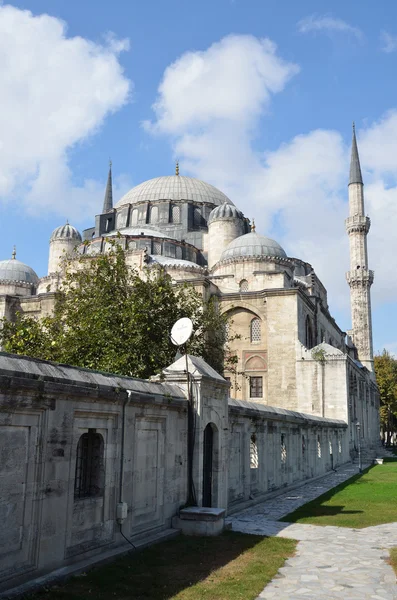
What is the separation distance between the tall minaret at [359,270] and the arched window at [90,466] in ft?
134

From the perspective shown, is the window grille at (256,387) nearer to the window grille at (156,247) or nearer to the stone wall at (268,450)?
the stone wall at (268,450)

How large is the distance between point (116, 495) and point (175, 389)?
2.28 meters

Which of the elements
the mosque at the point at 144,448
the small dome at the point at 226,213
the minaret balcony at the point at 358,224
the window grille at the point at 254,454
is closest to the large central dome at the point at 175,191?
the small dome at the point at 226,213

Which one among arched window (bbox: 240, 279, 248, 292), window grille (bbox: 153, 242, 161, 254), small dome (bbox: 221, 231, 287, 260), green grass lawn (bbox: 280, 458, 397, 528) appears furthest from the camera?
window grille (bbox: 153, 242, 161, 254)

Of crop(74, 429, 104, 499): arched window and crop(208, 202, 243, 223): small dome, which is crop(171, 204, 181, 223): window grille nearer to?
crop(208, 202, 243, 223): small dome

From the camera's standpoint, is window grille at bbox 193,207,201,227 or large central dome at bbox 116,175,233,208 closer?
window grille at bbox 193,207,201,227

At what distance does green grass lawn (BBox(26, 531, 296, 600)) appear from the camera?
5.37m

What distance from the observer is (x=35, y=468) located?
5.61 m

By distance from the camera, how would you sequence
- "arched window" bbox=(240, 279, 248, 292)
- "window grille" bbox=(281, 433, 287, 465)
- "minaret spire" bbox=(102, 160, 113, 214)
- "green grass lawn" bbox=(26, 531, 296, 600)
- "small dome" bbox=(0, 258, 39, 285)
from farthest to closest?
1. "minaret spire" bbox=(102, 160, 113, 214)
2. "small dome" bbox=(0, 258, 39, 285)
3. "arched window" bbox=(240, 279, 248, 292)
4. "window grille" bbox=(281, 433, 287, 465)
5. "green grass lawn" bbox=(26, 531, 296, 600)

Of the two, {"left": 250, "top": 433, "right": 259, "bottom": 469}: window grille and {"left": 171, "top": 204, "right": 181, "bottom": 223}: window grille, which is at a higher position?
{"left": 171, "top": 204, "right": 181, "bottom": 223}: window grille

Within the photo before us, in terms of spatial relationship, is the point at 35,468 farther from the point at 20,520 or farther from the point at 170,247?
the point at 170,247

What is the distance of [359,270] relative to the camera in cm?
4519

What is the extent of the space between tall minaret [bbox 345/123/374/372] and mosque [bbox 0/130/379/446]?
0.27 ft

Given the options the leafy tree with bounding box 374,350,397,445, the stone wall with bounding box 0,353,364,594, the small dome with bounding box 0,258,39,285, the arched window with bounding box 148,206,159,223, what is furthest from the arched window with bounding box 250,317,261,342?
the leafy tree with bounding box 374,350,397,445
